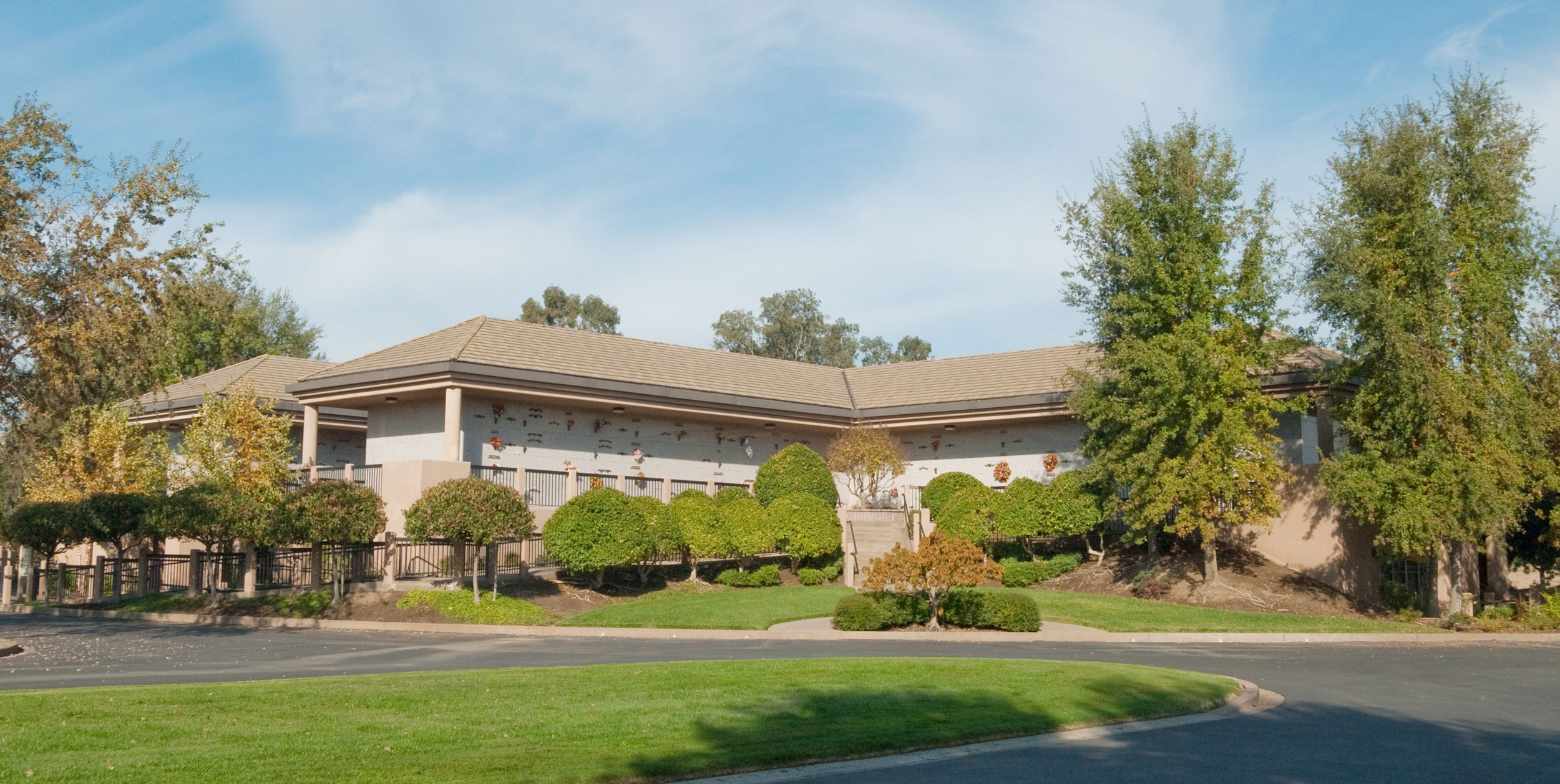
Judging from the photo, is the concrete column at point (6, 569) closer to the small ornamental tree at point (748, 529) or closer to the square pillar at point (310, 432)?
the square pillar at point (310, 432)

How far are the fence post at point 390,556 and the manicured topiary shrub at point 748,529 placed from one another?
782 cm

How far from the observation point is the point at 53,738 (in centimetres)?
918

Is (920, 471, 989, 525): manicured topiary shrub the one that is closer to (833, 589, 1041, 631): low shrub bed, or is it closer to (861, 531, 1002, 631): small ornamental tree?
(833, 589, 1041, 631): low shrub bed

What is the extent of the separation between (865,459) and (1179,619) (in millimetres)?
11713

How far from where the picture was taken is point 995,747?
422 inches

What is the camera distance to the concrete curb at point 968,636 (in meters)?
22.2

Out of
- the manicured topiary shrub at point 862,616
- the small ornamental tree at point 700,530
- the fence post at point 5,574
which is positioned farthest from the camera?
the fence post at point 5,574

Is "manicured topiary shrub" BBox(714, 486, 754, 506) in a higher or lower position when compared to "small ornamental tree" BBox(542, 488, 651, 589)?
higher

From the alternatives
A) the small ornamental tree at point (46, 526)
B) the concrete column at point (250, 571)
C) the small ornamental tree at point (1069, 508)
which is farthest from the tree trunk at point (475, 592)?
the small ornamental tree at point (1069, 508)

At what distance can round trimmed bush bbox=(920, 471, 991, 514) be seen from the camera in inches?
1372

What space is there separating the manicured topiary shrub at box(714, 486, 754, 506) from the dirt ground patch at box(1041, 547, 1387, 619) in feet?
27.2

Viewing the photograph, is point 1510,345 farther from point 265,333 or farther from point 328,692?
point 265,333

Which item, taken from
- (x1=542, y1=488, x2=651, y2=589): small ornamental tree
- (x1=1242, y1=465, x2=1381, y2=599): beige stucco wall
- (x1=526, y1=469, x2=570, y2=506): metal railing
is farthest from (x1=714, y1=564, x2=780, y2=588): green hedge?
(x1=1242, y1=465, x2=1381, y2=599): beige stucco wall

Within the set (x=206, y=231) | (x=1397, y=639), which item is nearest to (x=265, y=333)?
(x=206, y=231)
